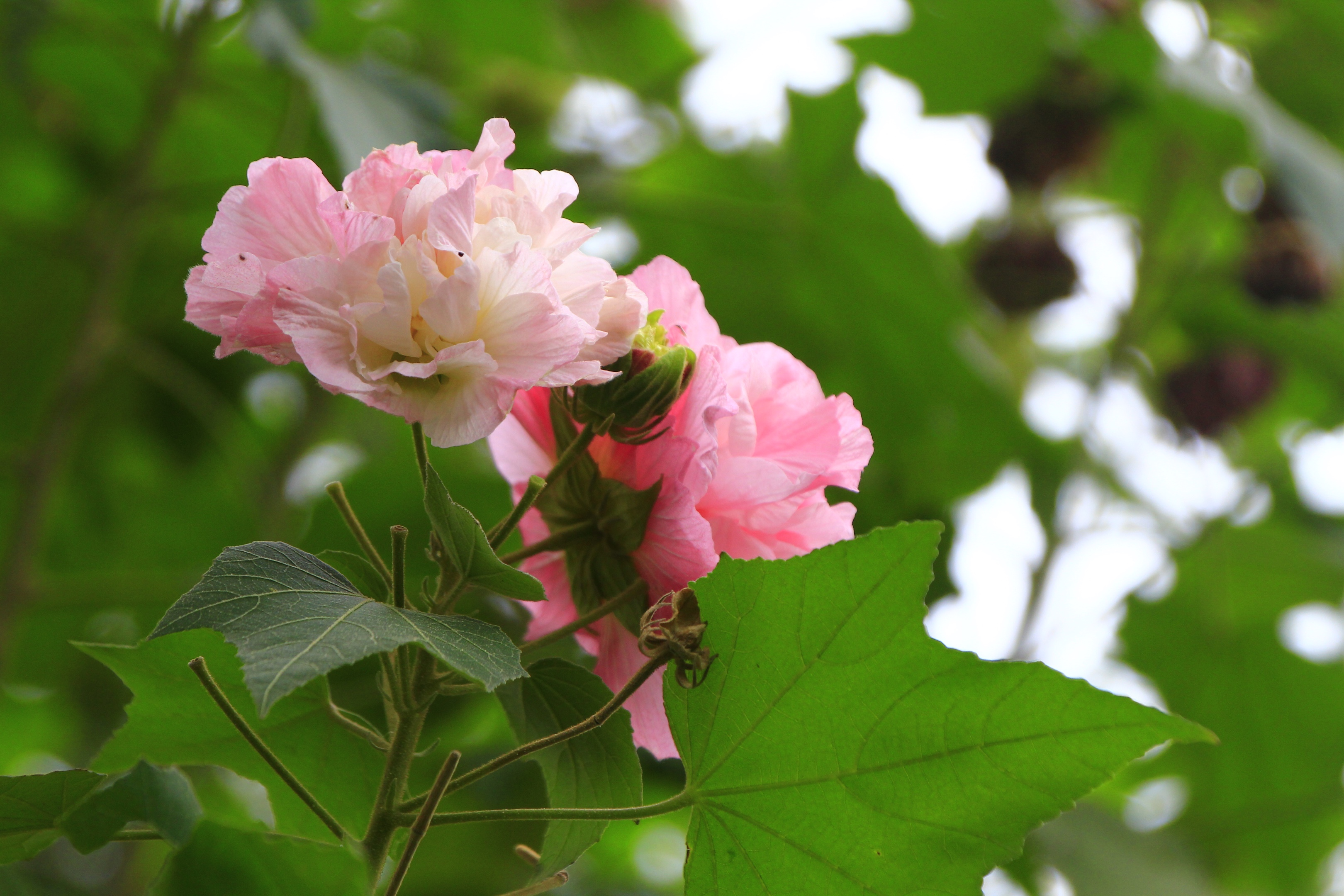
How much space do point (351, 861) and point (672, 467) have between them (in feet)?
0.45

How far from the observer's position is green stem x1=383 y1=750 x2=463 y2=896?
30 cm

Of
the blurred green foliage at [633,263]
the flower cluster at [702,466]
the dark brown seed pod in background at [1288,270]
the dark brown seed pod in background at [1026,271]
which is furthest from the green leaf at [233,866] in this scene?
the dark brown seed pod in background at [1288,270]

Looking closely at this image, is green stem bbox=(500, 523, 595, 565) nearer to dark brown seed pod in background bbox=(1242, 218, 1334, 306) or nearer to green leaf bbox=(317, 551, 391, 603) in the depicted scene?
green leaf bbox=(317, 551, 391, 603)

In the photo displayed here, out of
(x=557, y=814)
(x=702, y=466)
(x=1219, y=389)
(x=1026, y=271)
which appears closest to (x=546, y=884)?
(x=557, y=814)

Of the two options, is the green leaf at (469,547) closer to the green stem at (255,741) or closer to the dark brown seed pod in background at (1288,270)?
the green stem at (255,741)

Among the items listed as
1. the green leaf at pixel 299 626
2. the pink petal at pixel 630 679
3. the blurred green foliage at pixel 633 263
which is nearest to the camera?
the green leaf at pixel 299 626

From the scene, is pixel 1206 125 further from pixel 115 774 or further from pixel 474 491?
pixel 115 774

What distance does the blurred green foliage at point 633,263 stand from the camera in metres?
0.90

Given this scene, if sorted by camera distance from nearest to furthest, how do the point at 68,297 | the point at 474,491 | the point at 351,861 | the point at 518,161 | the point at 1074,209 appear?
1. the point at 351,861
2. the point at 474,491
3. the point at 518,161
4. the point at 68,297
5. the point at 1074,209

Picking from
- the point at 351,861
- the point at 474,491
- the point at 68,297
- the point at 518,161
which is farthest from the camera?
the point at 68,297

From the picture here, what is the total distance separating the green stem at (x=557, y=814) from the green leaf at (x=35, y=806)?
0.31ft

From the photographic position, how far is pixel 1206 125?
1033 millimetres

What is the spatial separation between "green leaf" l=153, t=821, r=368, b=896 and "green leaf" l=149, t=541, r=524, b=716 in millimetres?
80

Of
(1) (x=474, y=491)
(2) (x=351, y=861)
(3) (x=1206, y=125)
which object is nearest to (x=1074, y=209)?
(3) (x=1206, y=125)
